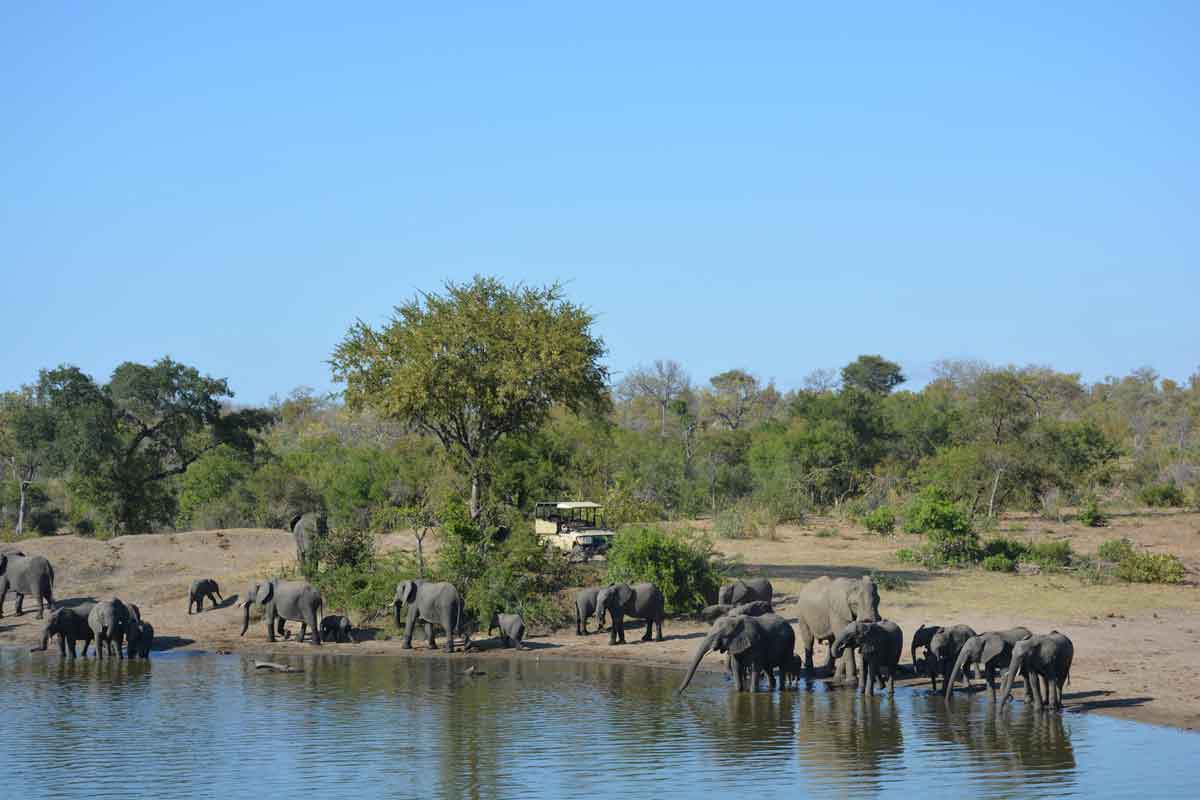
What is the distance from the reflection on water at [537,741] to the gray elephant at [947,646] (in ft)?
1.84

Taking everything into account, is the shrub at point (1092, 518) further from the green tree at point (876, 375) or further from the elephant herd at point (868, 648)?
A: the green tree at point (876, 375)

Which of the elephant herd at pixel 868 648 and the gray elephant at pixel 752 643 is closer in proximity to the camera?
the elephant herd at pixel 868 648

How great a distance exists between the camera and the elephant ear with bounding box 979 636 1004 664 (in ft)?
67.3

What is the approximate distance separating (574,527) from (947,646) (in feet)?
50.0

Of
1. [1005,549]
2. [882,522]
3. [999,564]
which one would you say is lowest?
[999,564]

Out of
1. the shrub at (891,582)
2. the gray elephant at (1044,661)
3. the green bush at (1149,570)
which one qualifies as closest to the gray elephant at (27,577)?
the shrub at (891,582)

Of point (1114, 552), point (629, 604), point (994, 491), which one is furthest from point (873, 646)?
point (994, 491)

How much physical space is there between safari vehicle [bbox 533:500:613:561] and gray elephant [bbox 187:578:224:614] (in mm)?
7274

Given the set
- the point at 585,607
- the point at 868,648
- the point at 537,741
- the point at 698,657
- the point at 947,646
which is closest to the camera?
the point at 537,741

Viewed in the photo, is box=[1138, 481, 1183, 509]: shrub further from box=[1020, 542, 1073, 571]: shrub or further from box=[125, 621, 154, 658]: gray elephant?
box=[125, 621, 154, 658]: gray elephant

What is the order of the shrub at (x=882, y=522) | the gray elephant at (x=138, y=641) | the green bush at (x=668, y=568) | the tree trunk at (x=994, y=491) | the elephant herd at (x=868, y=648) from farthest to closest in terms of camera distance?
the tree trunk at (x=994, y=491) < the shrub at (x=882, y=522) < the green bush at (x=668, y=568) < the gray elephant at (x=138, y=641) < the elephant herd at (x=868, y=648)

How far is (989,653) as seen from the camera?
2055 cm

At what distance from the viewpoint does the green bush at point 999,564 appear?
3453cm

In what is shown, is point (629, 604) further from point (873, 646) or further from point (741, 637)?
point (873, 646)
